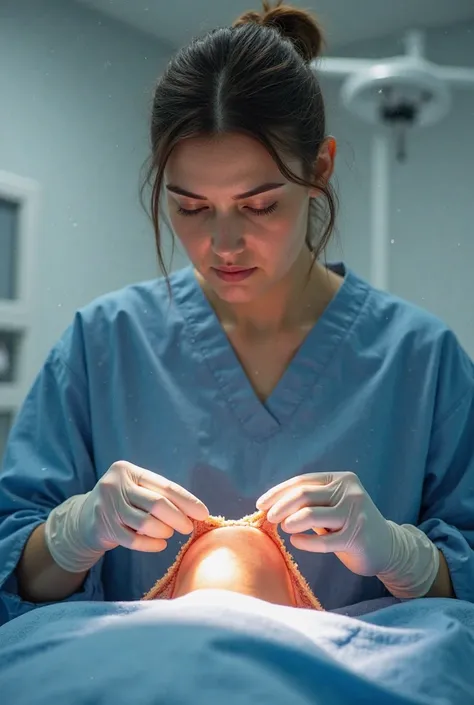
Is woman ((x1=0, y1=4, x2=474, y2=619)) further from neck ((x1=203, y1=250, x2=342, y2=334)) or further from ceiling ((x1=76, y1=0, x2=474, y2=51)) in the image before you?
ceiling ((x1=76, y1=0, x2=474, y2=51))

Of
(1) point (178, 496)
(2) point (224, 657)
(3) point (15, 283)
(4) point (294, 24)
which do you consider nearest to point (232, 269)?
(1) point (178, 496)

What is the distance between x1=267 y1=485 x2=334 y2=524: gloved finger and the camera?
111 cm

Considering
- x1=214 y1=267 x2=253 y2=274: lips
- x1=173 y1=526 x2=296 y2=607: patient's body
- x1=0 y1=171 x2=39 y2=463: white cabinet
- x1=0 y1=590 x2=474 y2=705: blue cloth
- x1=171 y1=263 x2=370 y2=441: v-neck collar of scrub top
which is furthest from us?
x1=0 y1=171 x2=39 y2=463: white cabinet

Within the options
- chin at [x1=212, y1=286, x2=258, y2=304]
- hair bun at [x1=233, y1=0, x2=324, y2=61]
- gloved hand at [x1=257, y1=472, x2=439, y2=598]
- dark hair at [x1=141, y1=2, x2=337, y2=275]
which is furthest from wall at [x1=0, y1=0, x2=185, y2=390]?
gloved hand at [x1=257, y1=472, x2=439, y2=598]

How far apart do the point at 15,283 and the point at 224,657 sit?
1106 mm

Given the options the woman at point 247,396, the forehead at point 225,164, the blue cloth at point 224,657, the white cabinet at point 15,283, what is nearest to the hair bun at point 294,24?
the woman at point 247,396

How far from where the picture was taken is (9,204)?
1722mm

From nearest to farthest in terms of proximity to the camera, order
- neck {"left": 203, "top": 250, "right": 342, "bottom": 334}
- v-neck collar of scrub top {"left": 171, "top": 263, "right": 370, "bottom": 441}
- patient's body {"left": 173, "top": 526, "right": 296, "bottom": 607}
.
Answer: patient's body {"left": 173, "top": 526, "right": 296, "bottom": 607}, v-neck collar of scrub top {"left": 171, "top": 263, "right": 370, "bottom": 441}, neck {"left": 203, "top": 250, "right": 342, "bottom": 334}

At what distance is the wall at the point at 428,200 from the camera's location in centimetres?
175

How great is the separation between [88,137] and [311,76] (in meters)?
0.60

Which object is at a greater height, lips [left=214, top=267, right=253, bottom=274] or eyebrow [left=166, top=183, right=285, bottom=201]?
eyebrow [left=166, top=183, right=285, bottom=201]

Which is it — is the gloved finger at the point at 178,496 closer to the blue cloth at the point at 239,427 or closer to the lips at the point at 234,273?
the blue cloth at the point at 239,427

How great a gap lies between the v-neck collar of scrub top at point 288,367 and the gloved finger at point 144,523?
231 millimetres

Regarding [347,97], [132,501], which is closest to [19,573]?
[132,501]
